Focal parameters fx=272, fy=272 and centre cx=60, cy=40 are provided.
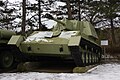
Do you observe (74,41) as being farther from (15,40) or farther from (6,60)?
(6,60)

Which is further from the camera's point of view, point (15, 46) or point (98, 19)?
point (98, 19)

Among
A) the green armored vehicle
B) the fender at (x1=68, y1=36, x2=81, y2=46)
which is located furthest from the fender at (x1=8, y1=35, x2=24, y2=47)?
the fender at (x1=68, y1=36, x2=81, y2=46)

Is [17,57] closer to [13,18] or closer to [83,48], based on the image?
[83,48]

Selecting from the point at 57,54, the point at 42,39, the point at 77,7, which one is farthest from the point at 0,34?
the point at 77,7

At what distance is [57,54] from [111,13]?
14.8 m

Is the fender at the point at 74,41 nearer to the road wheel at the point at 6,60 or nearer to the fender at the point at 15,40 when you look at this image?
the fender at the point at 15,40

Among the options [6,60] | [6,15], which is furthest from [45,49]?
A: [6,15]

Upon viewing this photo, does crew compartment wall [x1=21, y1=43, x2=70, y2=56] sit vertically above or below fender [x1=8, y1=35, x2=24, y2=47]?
below

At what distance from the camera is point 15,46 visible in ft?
36.1

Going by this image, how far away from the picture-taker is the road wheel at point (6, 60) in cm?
1176

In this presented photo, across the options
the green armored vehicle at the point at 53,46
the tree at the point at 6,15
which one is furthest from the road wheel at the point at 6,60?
the tree at the point at 6,15

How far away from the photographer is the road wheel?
11759mm

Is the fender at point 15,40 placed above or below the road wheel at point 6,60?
above

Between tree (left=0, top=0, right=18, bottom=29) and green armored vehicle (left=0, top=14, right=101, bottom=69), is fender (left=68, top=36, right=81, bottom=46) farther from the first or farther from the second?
tree (left=0, top=0, right=18, bottom=29)
